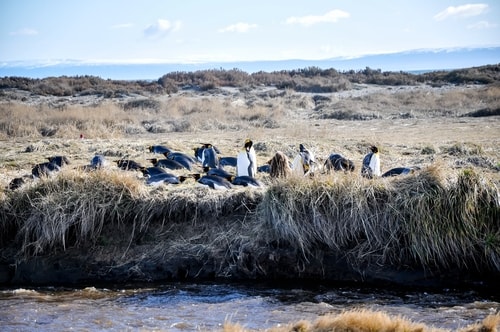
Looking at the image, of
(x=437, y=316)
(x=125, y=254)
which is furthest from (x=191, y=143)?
(x=437, y=316)

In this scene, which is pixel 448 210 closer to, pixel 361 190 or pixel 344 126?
pixel 361 190

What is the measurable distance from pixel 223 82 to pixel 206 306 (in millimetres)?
31160

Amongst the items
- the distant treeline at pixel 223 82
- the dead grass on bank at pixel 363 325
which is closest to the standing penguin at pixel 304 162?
the dead grass on bank at pixel 363 325

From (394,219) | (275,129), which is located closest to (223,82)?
(275,129)

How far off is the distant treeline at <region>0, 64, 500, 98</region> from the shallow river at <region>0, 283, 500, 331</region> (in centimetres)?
2440

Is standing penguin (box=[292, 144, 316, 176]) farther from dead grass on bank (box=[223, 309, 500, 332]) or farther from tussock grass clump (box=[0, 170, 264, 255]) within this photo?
dead grass on bank (box=[223, 309, 500, 332])

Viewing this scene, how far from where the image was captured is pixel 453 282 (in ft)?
25.2

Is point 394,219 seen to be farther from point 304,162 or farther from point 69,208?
point 69,208

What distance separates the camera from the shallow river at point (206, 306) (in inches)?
253

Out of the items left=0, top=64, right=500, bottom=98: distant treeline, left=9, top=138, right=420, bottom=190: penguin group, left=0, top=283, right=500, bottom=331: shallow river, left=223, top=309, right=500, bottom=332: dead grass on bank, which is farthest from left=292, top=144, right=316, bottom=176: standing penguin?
left=0, top=64, right=500, bottom=98: distant treeline

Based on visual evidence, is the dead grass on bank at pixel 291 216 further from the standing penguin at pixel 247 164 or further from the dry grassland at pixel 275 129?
the standing penguin at pixel 247 164

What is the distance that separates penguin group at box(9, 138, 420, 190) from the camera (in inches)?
359

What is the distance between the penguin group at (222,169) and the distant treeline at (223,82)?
67.8 feet

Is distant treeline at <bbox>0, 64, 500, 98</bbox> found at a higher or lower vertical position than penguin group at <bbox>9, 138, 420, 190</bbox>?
higher
